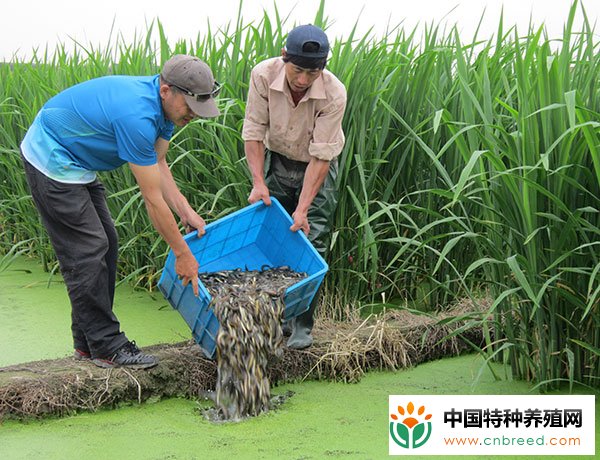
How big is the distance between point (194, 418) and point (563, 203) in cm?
139

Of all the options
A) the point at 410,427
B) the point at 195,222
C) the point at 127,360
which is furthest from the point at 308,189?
the point at 410,427

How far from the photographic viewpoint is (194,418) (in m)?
3.04

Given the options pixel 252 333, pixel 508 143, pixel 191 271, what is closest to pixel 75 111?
pixel 191 271

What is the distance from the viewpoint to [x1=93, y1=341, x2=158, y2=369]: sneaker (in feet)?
10.6

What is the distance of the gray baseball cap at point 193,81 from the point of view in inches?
115

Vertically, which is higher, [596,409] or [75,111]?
[75,111]

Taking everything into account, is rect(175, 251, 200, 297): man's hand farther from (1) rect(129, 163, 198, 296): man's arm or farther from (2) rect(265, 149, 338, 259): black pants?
(2) rect(265, 149, 338, 259): black pants

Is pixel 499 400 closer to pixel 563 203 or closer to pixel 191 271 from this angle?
pixel 563 203

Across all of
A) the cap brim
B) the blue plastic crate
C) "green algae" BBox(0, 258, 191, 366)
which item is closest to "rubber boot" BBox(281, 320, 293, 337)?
the blue plastic crate

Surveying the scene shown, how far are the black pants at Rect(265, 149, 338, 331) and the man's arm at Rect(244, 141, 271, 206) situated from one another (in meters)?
0.10

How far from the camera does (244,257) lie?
12.2 ft

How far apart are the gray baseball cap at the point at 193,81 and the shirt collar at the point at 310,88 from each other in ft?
1.55

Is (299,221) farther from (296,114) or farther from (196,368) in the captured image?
(196,368)

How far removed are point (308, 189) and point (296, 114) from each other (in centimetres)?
29
